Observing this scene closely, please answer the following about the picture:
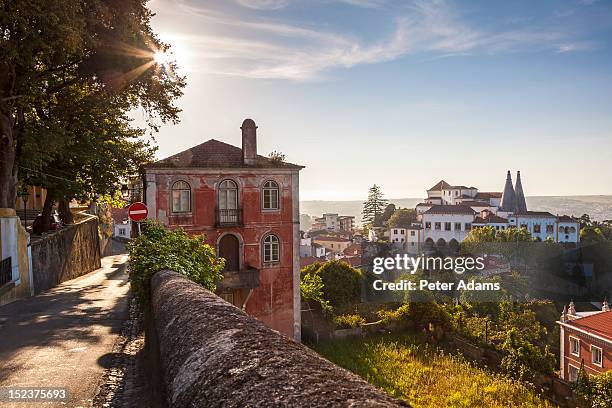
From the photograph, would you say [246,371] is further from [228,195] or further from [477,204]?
[477,204]

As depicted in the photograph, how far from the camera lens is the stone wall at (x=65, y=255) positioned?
16.8 meters

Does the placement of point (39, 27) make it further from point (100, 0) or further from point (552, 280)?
point (552, 280)

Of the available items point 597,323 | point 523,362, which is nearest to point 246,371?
point 523,362

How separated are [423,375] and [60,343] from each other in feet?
61.3

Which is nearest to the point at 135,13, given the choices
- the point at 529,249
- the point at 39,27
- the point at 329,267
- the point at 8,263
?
the point at 39,27

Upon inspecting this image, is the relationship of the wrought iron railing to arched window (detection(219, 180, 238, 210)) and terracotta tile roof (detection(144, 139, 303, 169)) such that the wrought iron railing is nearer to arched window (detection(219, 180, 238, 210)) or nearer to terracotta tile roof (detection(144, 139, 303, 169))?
terracotta tile roof (detection(144, 139, 303, 169))

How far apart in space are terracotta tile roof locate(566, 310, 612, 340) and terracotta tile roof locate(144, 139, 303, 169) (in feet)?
80.6

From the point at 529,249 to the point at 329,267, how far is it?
42188mm

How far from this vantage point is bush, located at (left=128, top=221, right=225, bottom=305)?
7750 millimetres

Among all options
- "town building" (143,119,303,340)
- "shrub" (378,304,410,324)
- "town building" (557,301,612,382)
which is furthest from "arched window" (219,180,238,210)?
"town building" (557,301,612,382)

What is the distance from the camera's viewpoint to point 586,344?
107 feet

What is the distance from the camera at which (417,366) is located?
2322 centimetres

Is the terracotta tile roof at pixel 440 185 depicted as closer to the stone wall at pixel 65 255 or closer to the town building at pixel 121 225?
the town building at pixel 121 225

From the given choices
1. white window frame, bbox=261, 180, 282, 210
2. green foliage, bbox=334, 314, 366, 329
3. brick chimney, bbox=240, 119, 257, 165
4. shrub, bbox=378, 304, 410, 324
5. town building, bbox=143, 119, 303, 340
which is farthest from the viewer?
shrub, bbox=378, 304, 410, 324
